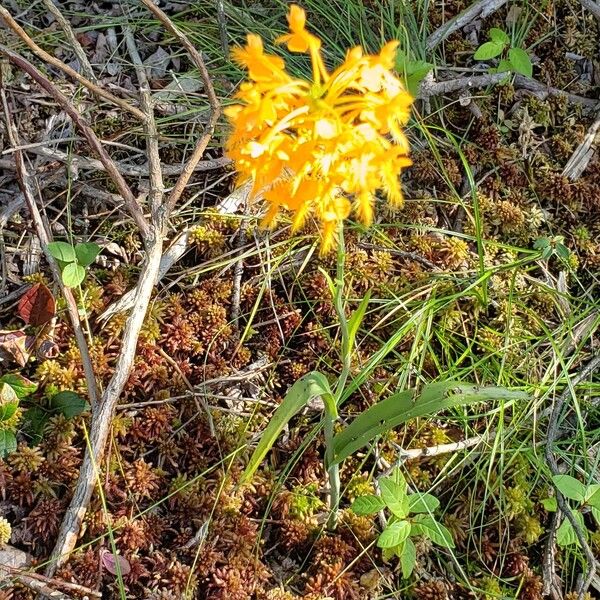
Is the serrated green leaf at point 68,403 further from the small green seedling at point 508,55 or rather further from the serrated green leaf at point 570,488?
the small green seedling at point 508,55

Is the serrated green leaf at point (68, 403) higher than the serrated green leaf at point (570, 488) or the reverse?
the reverse

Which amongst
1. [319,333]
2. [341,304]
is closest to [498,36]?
[319,333]

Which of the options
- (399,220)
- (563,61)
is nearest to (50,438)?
(399,220)

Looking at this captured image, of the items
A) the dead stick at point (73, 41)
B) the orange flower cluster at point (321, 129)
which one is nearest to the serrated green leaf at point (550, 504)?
the orange flower cluster at point (321, 129)

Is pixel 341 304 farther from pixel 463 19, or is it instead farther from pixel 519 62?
pixel 463 19

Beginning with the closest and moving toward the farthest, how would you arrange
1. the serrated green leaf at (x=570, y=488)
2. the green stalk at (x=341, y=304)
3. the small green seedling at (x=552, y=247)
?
the green stalk at (x=341, y=304), the serrated green leaf at (x=570, y=488), the small green seedling at (x=552, y=247)

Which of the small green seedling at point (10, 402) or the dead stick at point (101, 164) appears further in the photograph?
the dead stick at point (101, 164)

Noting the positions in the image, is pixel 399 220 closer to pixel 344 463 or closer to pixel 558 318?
pixel 558 318
